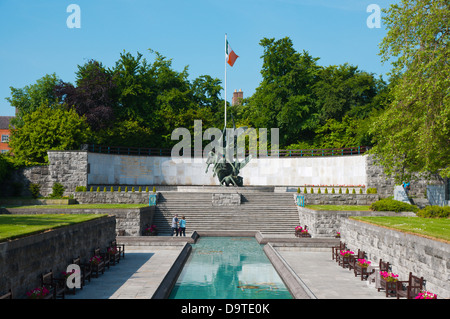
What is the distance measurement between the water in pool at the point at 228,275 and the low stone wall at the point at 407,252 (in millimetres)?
3926

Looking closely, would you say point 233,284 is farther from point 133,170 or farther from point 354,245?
point 133,170

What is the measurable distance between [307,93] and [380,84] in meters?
9.53

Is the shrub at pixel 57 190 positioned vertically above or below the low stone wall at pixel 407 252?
above

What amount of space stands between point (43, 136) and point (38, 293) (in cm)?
3428

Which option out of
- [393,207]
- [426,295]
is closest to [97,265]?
[426,295]

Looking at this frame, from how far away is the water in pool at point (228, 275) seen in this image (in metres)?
14.6

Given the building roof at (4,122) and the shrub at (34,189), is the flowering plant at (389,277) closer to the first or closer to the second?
the shrub at (34,189)

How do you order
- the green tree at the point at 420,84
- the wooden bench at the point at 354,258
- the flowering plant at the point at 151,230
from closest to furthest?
the wooden bench at the point at 354,258 < the green tree at the point at 420,84 < the flowering plant at the point at 151,230

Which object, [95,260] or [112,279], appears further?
[95,260]

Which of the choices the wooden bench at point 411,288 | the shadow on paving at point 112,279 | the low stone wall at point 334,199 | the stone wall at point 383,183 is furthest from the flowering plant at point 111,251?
the stone wall at point 383,183

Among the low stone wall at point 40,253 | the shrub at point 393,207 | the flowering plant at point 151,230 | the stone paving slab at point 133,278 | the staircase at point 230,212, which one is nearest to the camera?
the low stone wall at point 40,253

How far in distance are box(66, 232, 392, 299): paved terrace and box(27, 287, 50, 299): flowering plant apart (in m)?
1.59

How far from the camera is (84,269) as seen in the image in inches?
603

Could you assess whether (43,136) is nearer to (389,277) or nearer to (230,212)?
(230,212)
